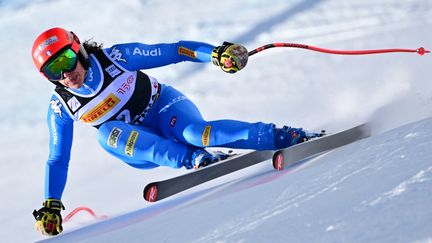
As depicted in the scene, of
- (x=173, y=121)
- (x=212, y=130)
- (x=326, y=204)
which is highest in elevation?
(x=173, y=121)

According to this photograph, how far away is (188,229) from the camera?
2607 millimetres

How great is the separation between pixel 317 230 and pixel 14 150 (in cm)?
424

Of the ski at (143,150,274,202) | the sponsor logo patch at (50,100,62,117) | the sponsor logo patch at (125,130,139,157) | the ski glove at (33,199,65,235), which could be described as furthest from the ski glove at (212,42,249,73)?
the ski glove at (33,199,65,235)

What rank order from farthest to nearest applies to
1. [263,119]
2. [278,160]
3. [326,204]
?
[263,119]
[278,160]
[326,204]

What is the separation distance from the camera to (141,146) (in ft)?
11.3

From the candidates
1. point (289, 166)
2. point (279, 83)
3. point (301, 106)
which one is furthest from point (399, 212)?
point (279, 83)

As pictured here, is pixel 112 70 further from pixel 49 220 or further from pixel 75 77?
pixel 49 220

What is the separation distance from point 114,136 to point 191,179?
1.66ft

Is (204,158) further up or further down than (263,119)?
further down

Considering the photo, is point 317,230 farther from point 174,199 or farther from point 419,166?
point 174,199

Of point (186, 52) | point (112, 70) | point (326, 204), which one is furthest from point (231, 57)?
point (326, 204)

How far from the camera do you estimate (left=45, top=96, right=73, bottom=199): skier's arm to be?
3.60 m

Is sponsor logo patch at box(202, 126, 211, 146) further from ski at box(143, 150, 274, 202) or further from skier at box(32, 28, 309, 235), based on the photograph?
ski at box(143, 150, 274, 202)

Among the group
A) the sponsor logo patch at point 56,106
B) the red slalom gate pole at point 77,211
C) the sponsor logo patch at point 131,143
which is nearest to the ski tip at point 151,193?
the sponsor logo patch at point 131,143
